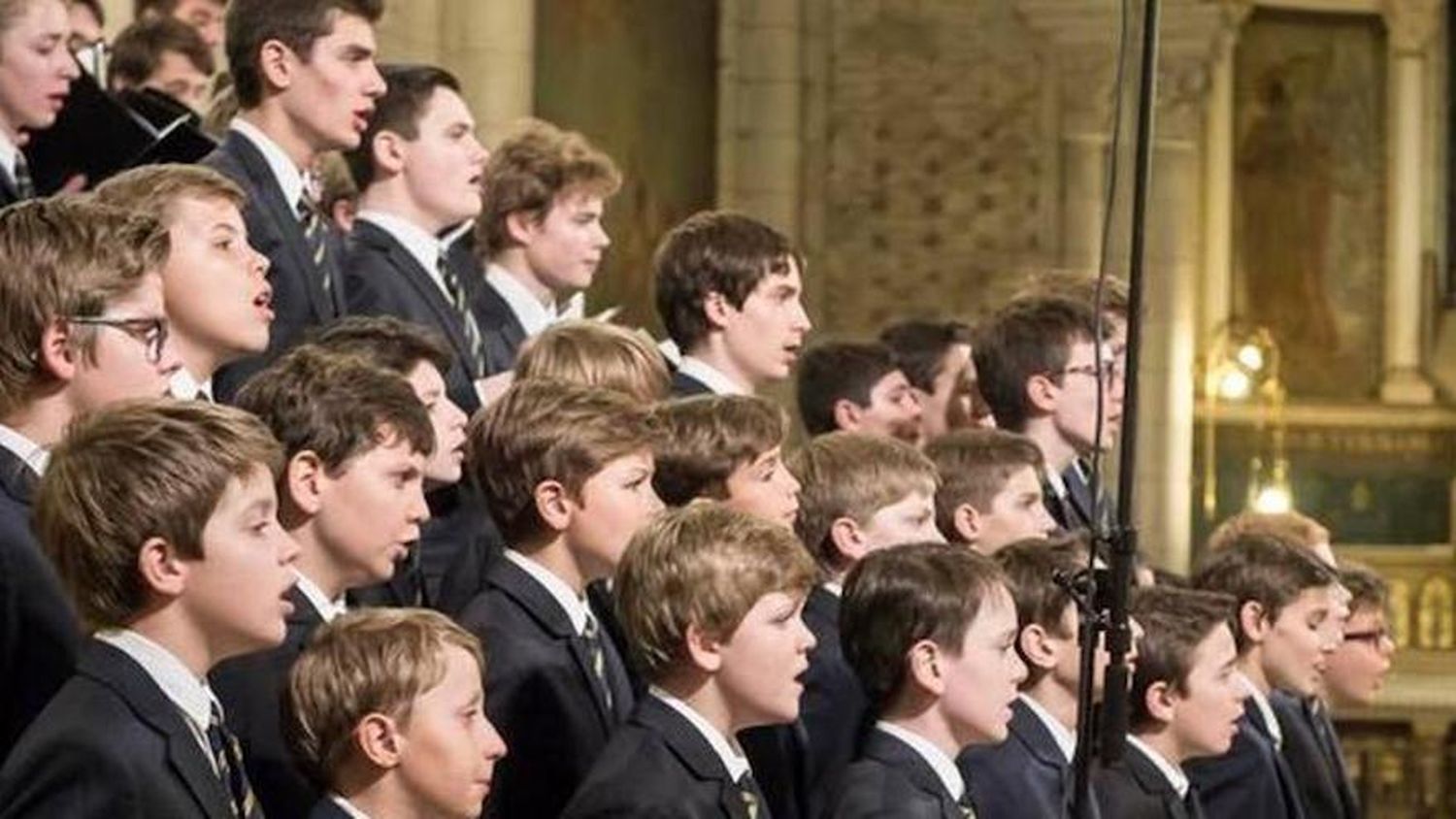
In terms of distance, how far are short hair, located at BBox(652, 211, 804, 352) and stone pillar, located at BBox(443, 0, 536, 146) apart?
20.2 feet

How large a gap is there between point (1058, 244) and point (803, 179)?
49.0 inches

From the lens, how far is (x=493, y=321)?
Answer: 6.77m

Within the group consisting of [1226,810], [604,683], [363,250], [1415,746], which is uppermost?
[363,250]

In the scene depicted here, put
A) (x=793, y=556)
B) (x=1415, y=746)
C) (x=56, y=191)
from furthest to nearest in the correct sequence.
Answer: (x=1415, y=746), (x=56, y=191), (x=793, y=556)

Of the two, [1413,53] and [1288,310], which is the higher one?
[1413,53]

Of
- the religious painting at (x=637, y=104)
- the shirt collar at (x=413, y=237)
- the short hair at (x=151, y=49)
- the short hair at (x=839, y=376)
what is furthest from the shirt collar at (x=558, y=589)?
the religious painting at (x=637, y=104)

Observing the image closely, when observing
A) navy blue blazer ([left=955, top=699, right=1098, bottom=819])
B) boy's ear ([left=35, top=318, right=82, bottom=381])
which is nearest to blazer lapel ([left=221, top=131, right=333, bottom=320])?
navy blue blazer ([left=955, top=699, right=1098, bottom=819])

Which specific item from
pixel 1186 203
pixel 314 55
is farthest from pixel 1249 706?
pixel 1186 203

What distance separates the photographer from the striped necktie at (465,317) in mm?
6375

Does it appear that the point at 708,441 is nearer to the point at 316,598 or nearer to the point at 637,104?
the point at 316,598

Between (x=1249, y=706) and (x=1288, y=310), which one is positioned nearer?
(x=1249, y=706)

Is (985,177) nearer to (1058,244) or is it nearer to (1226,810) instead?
(1058,244)

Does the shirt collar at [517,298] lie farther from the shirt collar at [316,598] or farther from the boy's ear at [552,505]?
the shirt collar at [316,598]

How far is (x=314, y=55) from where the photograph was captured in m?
6.00
